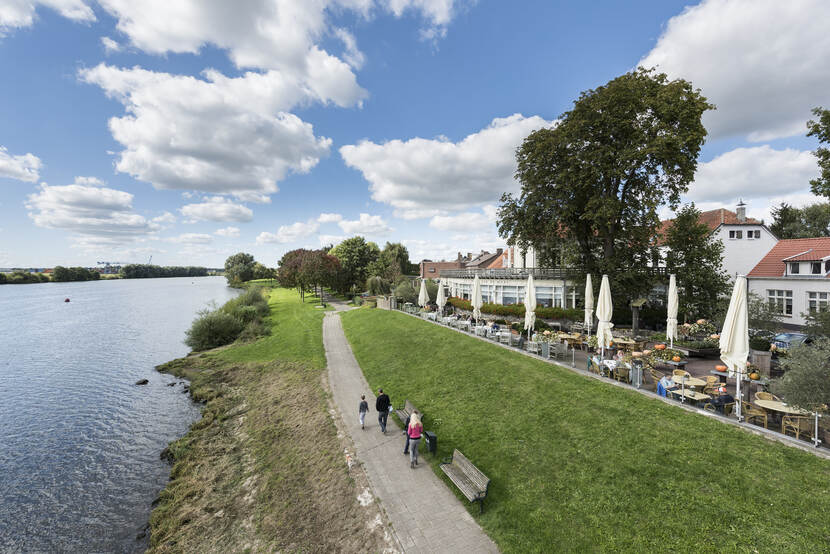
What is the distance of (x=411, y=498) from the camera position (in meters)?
8.74

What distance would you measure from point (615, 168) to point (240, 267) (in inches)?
5444

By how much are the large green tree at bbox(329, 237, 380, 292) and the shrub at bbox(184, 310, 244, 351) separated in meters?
27.3

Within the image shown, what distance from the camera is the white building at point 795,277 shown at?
2409 cm

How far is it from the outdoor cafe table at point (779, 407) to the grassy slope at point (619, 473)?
4.52 ft

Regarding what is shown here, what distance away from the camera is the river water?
37.5 ft

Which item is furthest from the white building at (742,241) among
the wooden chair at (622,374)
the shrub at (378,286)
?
the shrub at (378,286)

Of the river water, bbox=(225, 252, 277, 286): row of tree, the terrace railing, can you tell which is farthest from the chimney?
bbox=(225, 252, 277, 286): row of tree

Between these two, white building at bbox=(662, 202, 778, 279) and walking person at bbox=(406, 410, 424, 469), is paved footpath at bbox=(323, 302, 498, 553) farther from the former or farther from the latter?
white building at bbox=(662, 202, 778, 279)

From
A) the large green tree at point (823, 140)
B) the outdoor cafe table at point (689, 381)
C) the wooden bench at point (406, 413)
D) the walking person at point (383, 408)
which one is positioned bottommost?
the wooden bench at point (406, 413)

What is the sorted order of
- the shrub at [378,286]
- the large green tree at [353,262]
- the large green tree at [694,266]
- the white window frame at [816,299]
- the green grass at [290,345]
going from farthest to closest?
the large green tree at [353,262] → the shrub at [378,286] → the green grass at [290,345] → the white window frame at [816,299] → the large green tree at [694,266]

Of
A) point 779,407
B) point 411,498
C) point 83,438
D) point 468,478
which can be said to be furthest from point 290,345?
point 779,407

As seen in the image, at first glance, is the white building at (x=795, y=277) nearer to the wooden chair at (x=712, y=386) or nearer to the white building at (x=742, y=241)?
the white building at (x=742, y=241)

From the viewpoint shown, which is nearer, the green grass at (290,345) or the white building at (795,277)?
the white building at (795,277)

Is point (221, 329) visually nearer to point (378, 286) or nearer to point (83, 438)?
point (83, 438)
